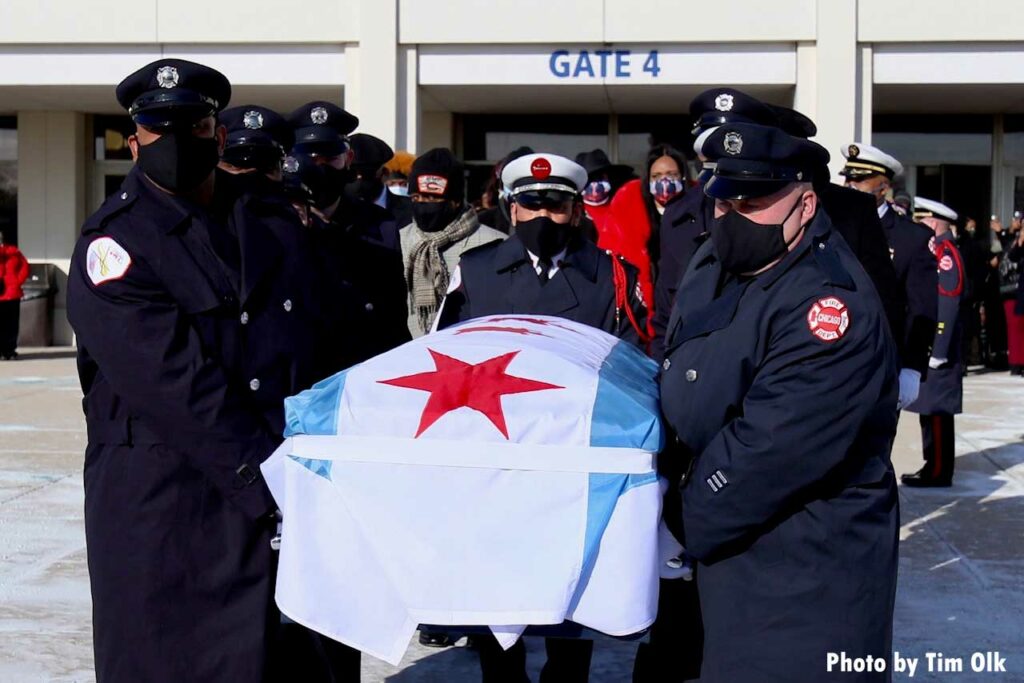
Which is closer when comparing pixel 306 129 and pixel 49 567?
pixel 306 129

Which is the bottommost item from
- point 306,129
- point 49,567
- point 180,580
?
point 49,567

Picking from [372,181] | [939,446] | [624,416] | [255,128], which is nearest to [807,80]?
[939,446]


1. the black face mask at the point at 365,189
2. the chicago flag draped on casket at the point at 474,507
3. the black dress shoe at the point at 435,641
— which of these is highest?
the black face mask at the point at 365,189

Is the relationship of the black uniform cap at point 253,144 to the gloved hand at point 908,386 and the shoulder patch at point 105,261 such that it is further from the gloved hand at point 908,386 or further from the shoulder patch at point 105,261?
the gloved hand at point 908,386

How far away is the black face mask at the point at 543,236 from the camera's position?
4621mm

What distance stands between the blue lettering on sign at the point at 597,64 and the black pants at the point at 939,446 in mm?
8016

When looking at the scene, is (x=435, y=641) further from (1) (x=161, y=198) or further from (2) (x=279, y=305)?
(1) (x=161, y=198)

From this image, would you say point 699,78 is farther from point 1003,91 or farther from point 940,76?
point 1003,91

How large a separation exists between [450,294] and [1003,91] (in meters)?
13.3

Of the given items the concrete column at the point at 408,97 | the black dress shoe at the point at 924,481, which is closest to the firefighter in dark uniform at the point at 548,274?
the black dress shoe at the point at 924,481

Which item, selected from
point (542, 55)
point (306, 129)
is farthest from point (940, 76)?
point (306, 129)

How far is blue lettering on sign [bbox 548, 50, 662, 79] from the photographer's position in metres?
15.5

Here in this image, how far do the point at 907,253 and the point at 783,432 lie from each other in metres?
4.24

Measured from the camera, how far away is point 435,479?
2957 millimetres
